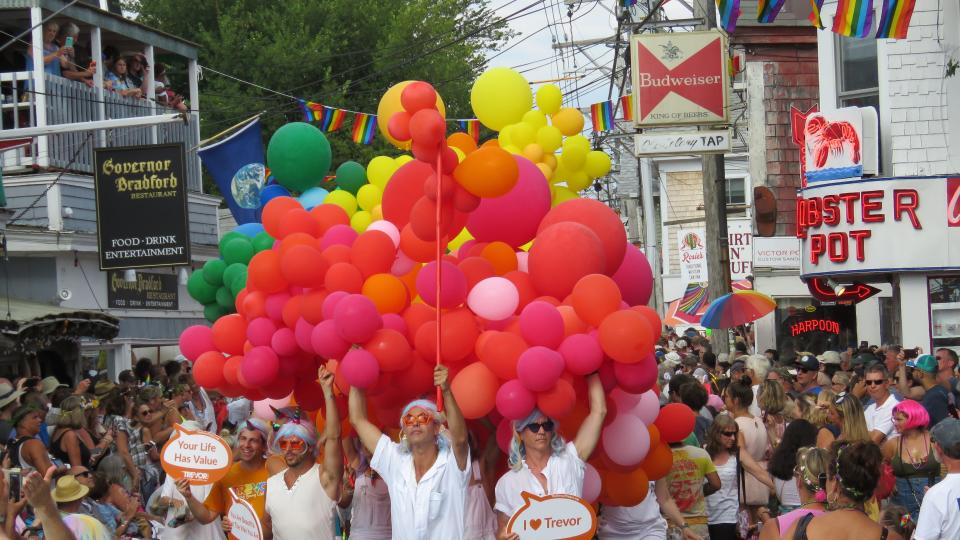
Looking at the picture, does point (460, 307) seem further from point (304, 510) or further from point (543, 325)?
point (304, 510)

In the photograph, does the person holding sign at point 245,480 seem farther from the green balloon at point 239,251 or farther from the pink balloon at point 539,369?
the pink balloon at point 539,369

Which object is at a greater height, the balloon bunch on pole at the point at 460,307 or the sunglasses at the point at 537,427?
the balloon bunch on pole at the point at 460,307

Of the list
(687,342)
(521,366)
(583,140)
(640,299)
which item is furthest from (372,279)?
(687,342)

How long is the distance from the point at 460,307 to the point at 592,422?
0.92m

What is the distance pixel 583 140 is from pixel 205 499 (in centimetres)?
362

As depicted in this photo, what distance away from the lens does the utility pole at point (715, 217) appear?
18516 mm

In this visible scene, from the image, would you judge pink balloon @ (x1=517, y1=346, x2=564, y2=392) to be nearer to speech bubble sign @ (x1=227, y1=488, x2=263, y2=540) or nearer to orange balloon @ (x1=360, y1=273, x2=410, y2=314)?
orange balloon @ (x1=360, y1=273, x2=410, y2=314)

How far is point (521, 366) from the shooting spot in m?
6.83

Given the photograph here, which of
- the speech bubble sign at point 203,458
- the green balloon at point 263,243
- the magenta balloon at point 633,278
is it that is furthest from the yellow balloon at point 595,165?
the speech bubble sign at point 203,458

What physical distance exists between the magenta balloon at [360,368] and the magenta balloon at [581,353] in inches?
37.2

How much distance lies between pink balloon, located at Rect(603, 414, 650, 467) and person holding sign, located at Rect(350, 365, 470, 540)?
3.29ft

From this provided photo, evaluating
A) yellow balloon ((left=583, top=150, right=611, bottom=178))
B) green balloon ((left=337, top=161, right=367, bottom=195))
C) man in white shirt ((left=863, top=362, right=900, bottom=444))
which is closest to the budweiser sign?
man in white shirt ((left=863, top=362, right=900, bottom=444))

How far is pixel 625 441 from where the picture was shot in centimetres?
750

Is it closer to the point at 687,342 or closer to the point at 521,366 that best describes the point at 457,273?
the point at 521,366
